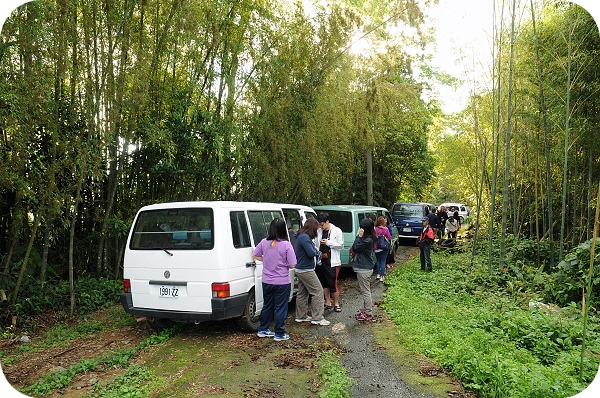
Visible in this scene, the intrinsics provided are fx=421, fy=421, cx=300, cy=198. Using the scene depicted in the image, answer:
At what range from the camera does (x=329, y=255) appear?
6.05 metres

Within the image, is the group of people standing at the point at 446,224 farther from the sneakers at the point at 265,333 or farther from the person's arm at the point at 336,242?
the sneakers at the point at 265,333

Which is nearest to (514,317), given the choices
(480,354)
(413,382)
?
(480,354)

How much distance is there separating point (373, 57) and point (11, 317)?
11108 mm

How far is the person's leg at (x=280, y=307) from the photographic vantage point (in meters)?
4.77

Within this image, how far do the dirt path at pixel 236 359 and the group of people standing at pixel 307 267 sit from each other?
226mm

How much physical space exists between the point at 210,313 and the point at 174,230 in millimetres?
1019

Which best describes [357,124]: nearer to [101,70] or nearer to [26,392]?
[101,70]

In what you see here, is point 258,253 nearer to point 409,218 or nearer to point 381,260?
point 381,260

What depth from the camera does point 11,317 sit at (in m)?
5.42

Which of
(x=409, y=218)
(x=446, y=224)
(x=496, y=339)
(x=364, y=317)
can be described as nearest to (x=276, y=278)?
(x=364, y=317)

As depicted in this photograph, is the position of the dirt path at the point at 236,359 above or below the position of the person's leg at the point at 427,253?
below

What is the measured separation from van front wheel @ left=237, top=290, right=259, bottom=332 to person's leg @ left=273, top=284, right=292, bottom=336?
0.36 meters

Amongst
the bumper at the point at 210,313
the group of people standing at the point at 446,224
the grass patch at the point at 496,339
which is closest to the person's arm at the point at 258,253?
the bumper at the point at 210,313

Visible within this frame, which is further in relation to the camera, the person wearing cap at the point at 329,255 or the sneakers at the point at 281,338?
the person wearing cap at the point at 329,255
